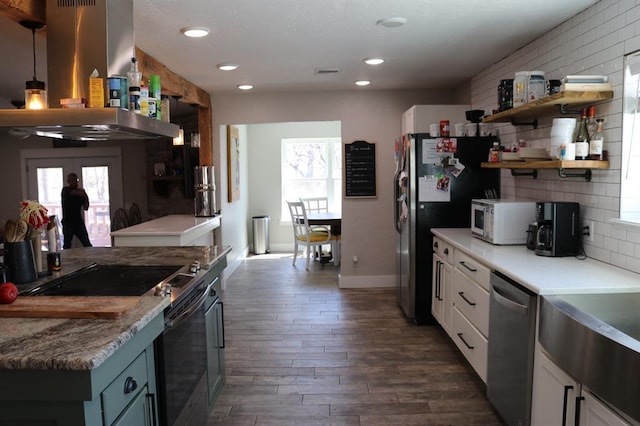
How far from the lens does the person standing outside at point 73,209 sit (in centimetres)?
656

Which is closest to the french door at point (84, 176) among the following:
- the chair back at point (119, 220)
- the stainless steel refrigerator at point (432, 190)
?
the chair back at point (119, 220)

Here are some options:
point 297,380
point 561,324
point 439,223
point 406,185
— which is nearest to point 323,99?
point 406,185

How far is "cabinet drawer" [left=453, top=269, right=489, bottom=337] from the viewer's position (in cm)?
283

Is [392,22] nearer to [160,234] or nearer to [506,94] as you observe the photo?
[506,94]

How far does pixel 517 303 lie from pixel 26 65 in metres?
4.32

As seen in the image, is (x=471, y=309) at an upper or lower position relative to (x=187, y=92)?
lower

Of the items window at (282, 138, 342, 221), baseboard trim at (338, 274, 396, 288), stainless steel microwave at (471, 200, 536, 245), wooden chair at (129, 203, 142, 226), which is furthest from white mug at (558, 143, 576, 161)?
wooden chair at (129, 203, 142, 226)

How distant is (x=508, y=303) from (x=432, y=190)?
185cm

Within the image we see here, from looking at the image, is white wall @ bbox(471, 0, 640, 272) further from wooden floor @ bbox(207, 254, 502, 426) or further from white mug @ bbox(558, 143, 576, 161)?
wooden floor @ bbox(207, 254, 502, 426)

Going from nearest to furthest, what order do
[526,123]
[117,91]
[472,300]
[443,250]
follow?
[117,91] → [472,300] → [526,123] → [443,250]

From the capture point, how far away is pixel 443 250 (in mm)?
3766

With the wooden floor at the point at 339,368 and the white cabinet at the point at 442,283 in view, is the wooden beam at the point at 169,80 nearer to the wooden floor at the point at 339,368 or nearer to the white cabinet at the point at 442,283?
the wooden floor at the point at 339,368

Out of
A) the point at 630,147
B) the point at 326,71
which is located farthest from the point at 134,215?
the point at 630,147

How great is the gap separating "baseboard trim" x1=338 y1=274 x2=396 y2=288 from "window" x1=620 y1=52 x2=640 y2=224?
3353 millimetres
